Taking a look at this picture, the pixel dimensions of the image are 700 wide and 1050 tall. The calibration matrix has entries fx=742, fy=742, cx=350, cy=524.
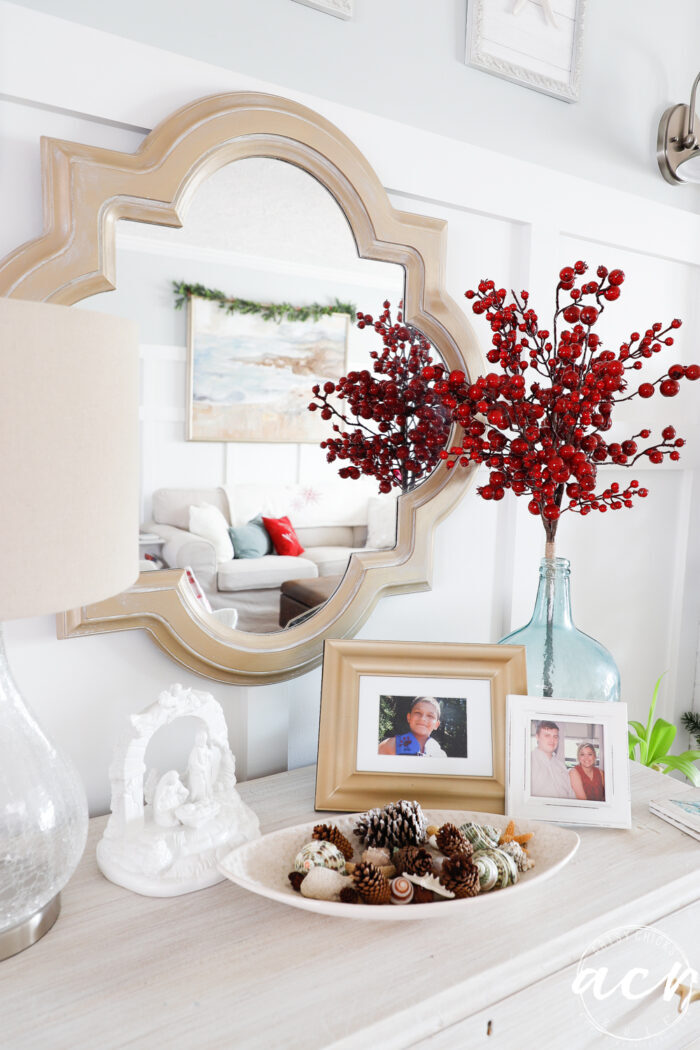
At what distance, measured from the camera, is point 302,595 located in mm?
1213

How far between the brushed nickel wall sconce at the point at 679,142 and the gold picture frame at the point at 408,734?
114cm

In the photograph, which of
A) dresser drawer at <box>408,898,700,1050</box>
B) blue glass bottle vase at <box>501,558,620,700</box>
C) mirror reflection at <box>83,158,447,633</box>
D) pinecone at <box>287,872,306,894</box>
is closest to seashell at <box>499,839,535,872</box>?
dresser drawer at <box>408,898,700,1050</box>

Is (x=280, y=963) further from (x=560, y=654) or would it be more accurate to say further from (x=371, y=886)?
(x=560, y=654)

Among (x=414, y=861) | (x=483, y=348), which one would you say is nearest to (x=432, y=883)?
(x=414, y=861)

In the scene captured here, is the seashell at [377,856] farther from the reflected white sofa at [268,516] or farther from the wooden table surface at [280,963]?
the reflected white sofa at [268,516]

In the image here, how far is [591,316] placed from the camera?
1.15 m

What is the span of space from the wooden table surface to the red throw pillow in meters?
0.49

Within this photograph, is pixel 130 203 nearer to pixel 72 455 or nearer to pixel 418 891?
pixel 72 455

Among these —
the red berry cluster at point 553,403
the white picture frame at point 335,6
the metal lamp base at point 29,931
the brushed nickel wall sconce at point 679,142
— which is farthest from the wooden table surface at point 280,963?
the brushed nickel wall sconce at point 679,142

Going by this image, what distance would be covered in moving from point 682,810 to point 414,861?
0.50 metres

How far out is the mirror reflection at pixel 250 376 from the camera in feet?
3.49

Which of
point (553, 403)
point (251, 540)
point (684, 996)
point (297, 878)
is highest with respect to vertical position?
point (553, 403)

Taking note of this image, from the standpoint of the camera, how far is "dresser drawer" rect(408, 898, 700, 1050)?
2.74 ft

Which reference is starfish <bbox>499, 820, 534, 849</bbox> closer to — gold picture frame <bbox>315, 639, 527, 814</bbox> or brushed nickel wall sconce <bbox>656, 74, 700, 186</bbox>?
gold picture frame <bbox>315, 639, 527, 814</bbox>
